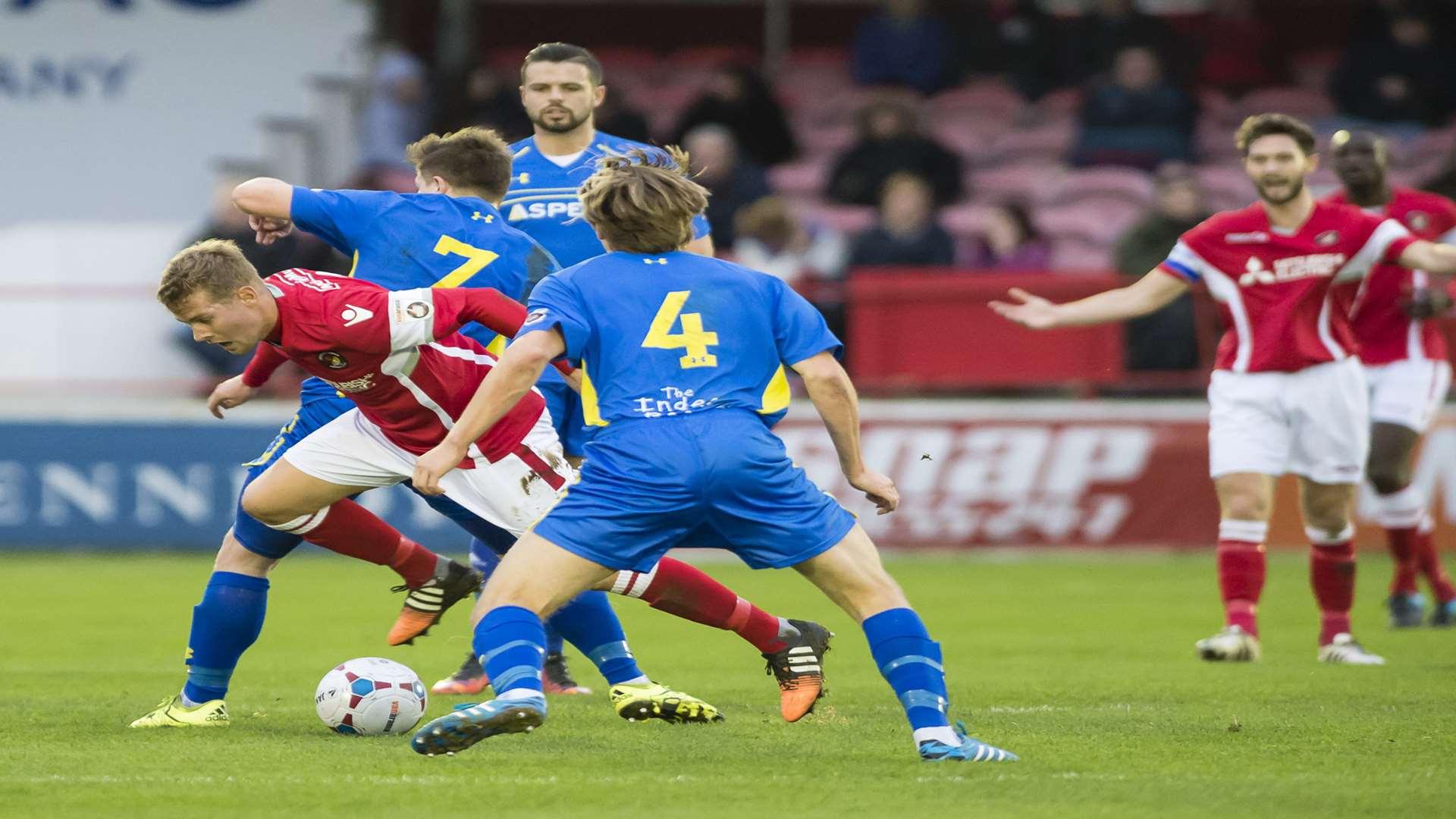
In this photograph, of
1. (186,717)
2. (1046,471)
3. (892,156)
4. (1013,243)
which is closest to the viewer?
(186,717)

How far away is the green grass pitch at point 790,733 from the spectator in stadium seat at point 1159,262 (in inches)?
128

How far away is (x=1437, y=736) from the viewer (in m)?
6.32

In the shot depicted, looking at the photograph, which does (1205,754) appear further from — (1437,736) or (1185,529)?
(1185,529)

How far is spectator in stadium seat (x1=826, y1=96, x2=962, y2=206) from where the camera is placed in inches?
660

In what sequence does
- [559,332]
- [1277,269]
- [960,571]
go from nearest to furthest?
1. [559,332]
2. [1277,269]
3. [960,571]

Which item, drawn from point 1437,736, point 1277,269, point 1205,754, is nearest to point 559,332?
point 1205,754

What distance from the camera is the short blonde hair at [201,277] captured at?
6.01m

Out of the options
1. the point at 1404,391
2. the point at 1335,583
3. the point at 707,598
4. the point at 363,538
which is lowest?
the point at 1335,583

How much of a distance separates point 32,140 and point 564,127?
44.0ft

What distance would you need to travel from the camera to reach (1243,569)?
29.0ft

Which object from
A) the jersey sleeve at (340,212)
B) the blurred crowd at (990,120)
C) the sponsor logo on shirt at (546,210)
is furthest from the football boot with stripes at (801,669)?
the blurred crowd at (990,120)

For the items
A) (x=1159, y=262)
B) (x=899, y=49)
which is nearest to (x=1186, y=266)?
(x=1159, y=262)

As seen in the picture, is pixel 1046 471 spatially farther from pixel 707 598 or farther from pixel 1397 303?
pixel 707 598

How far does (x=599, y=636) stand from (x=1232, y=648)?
10.6ft
